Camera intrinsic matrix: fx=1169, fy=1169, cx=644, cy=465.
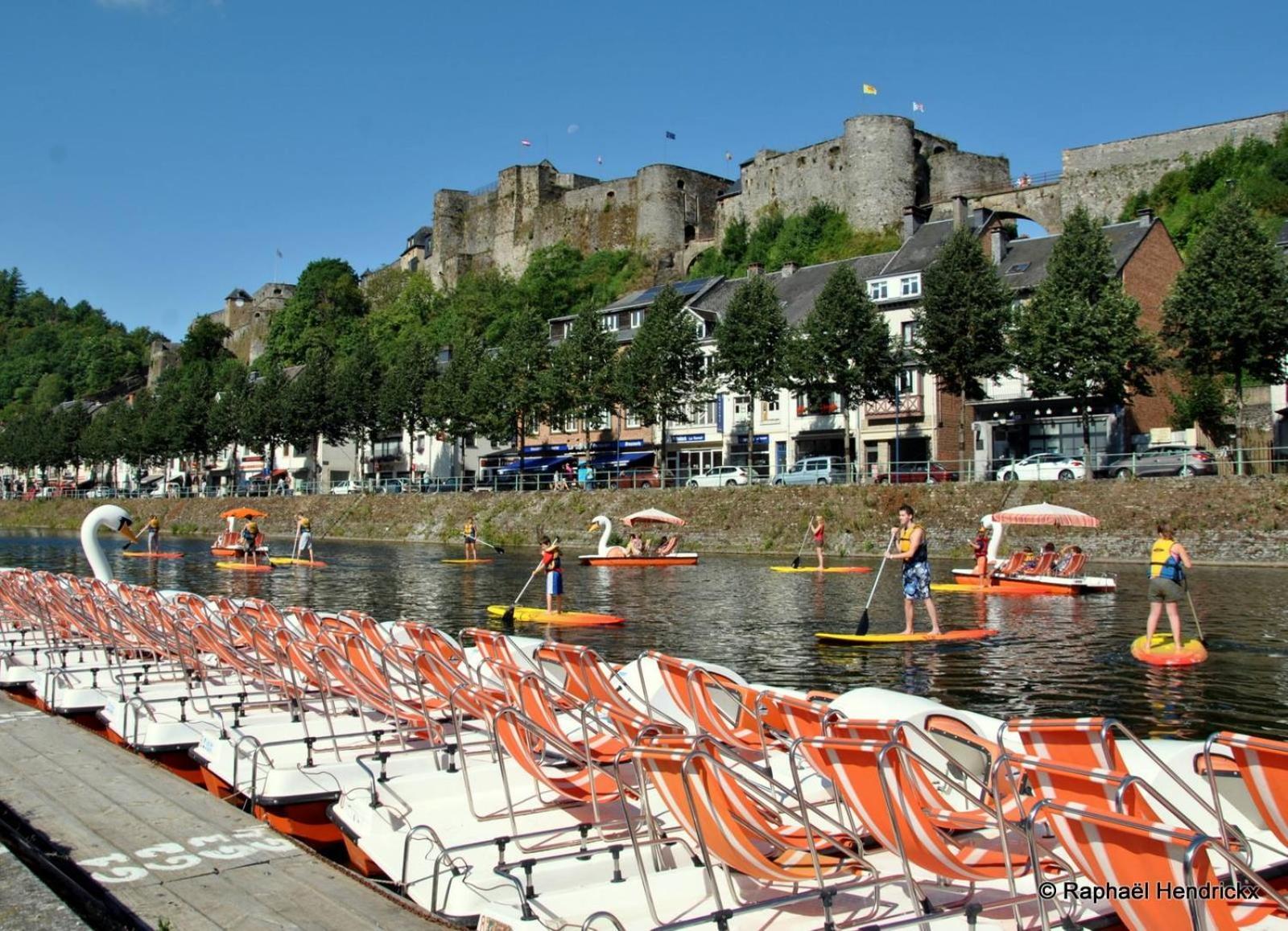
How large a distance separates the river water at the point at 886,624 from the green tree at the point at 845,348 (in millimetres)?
14601

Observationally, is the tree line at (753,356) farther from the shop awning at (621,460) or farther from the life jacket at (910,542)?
the life jacket at (910,542)

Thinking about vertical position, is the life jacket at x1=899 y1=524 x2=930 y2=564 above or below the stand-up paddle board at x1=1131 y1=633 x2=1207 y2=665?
above

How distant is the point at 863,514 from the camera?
4706 cm

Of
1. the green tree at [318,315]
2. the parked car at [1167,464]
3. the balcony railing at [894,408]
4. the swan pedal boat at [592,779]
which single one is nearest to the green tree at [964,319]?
the balcony railing at [894,408]

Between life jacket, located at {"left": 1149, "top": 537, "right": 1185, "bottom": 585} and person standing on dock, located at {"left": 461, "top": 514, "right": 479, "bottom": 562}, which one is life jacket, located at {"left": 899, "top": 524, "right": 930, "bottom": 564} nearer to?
life jacket, located at {"left": 1149, "top": 537, "right": 1185, "bottom": 585}

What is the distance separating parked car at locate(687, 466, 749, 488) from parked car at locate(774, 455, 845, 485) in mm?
2184

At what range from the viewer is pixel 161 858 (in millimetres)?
7691

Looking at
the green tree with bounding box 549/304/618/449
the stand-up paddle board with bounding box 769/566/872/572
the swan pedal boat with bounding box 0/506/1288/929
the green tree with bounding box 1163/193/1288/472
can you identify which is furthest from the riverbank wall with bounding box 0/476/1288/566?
the swan pedal boat with bounding box 0/506/1288/929

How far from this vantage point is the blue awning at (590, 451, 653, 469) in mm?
74500

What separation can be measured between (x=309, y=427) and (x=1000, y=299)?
54.4m

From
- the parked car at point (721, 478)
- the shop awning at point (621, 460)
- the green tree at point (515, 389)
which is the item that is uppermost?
the green tree at point (515, 389)

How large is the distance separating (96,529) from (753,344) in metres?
38.4

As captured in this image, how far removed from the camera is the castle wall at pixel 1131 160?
240 feet

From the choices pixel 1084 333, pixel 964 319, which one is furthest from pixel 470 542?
pixel 1084 333
